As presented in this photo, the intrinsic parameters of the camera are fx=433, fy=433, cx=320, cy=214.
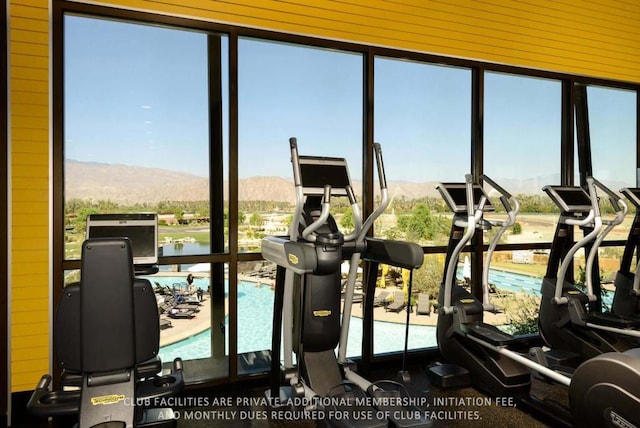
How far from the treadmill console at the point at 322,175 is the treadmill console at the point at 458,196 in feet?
3.59

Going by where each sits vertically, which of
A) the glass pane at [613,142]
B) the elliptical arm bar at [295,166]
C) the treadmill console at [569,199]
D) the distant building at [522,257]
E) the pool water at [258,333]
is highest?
the glass pane at [613,142]

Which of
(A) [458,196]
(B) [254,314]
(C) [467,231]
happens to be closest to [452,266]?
(C) [467,231]

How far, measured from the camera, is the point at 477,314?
12.3ft

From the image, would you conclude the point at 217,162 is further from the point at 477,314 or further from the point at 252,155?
the point at 477,314

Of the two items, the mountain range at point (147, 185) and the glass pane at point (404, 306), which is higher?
the mountain range at point (147, 185)

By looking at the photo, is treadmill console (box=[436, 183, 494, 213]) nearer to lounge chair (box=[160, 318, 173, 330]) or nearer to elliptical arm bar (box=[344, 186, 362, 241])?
elliptical arm bar (box=[344, 186, 362, 241])

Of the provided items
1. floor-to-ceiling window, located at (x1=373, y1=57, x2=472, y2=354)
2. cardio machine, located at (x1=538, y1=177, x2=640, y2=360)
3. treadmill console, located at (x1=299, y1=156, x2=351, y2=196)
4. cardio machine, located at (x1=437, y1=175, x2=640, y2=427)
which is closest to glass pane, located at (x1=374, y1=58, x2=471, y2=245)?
floor-to-ceiling window, located at (x1=373, y1=57, x2=472, y2=354)

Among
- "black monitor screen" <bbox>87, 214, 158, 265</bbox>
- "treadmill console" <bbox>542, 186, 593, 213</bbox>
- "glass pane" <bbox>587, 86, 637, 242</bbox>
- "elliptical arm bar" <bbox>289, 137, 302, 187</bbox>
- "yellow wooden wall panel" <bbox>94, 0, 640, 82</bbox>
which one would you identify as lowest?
"black monitor screen" <bbox>87, 214, 158, 265</bbox>

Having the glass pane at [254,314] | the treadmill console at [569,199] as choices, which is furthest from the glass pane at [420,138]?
the glass pane at [254,314]

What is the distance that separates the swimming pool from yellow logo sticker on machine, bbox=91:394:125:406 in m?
1.30

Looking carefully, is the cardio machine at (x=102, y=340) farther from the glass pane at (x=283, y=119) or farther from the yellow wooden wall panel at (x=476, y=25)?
the yellow wooden wall panel at (x=476, y=25)

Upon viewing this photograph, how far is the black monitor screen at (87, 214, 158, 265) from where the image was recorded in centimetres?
272

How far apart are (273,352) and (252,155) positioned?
66.5 inches

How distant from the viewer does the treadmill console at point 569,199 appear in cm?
387
